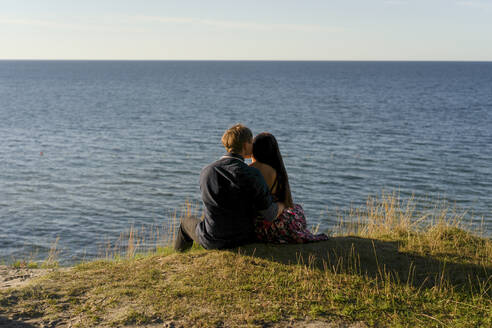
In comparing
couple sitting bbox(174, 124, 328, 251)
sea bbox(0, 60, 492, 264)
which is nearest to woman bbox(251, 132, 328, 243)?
couple sitting bbox(174, 124, 328, 251)

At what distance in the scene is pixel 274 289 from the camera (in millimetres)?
5473

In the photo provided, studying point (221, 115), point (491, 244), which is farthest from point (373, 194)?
point (221, 115)

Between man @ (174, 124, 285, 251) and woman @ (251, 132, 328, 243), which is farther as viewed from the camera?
woman @ (251, 132, 328, 243)

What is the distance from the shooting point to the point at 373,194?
18.4 metres

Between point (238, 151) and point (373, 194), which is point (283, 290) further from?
point (373, 194)

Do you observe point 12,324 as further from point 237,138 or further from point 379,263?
point 379,263

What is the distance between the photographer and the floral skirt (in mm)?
6551

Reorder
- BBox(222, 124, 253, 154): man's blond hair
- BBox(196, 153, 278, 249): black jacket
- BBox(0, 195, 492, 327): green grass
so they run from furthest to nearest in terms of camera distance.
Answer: BBox(222, 124, 253, 154): man's blond hair, BBox(196, 153, 278, 249): black jacket, BBox(0, 195, 492, 327): green grass

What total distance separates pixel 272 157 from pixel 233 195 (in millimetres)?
850

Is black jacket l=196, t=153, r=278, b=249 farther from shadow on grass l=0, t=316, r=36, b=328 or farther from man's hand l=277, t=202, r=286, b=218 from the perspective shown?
shadow on grass l=0, t=316, r=36, b=328

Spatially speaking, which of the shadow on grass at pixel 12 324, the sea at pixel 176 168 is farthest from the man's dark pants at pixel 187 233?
the sea at pixel 176 168

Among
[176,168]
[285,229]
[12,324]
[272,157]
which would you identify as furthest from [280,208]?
[176,168]

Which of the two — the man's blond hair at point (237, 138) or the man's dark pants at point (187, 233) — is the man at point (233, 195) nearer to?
the man's blond hair at point (237, 138)

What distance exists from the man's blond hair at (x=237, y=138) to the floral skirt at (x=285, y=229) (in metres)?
1.19
